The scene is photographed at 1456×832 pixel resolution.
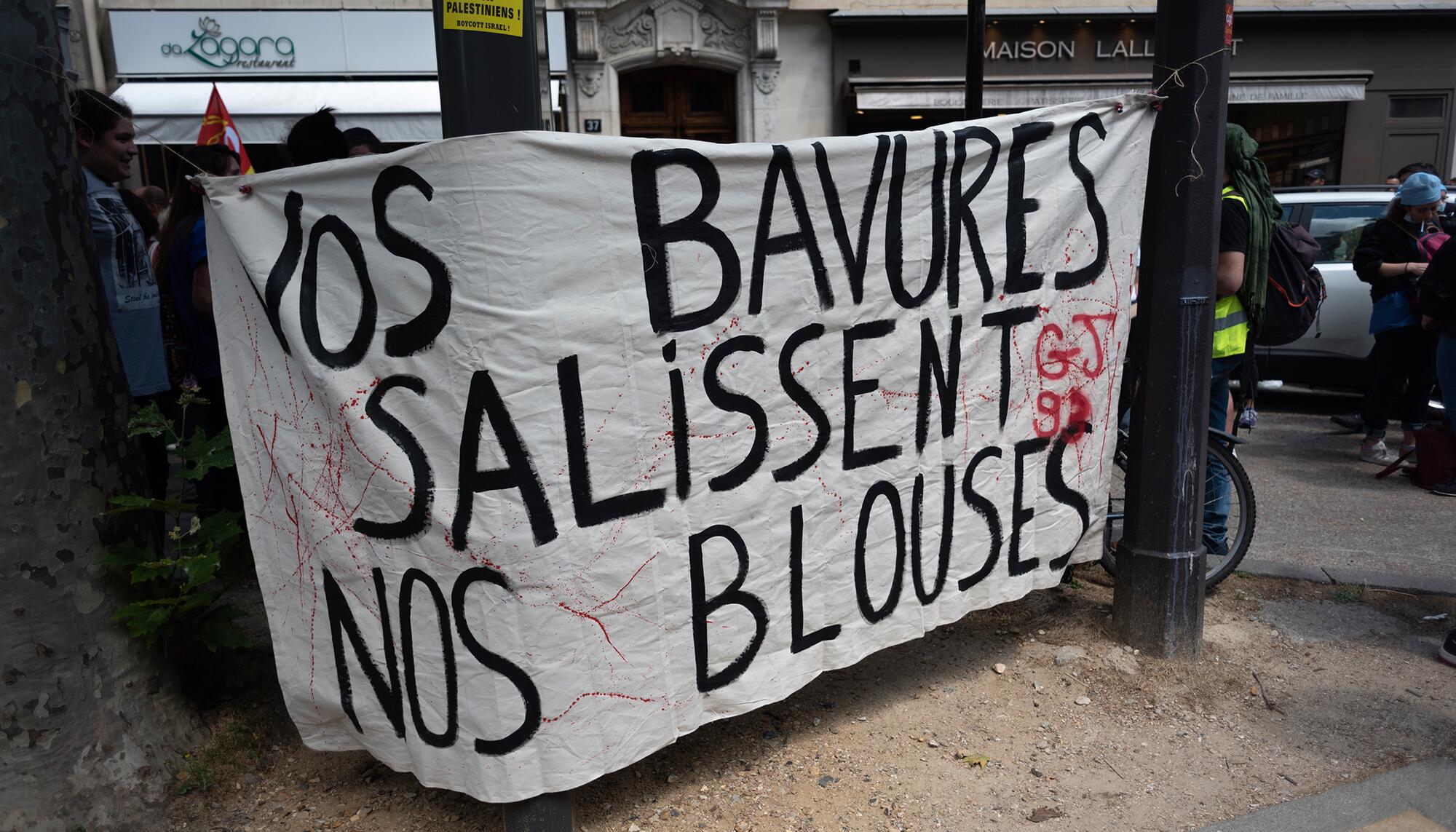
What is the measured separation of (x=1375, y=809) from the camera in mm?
2719

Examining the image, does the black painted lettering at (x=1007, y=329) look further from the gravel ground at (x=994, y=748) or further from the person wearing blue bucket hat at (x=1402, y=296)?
the person wearing blue bucket hat at (x=1402, y=296)

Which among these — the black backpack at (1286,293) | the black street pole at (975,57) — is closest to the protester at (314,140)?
the black street pole at (975,57)

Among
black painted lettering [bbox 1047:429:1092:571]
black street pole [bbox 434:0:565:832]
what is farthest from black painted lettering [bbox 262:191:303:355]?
black painted lettering [bbox 1047:429:1092:571]

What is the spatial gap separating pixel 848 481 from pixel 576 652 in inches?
36.4

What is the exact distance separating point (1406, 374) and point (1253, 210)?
3.31m

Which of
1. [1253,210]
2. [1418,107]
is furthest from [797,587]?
[1418,107]

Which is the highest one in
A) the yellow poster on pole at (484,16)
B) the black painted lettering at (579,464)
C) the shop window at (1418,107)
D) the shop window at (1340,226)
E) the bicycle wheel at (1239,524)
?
the shop window at (1418,107)

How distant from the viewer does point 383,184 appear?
87.9 inches

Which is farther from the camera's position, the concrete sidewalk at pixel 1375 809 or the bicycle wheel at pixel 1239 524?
the bicycle wheel at pixel 1239 524

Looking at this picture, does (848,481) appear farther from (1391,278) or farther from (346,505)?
(1391,278)

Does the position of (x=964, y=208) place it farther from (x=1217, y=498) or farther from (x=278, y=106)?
(x=278, y=106)

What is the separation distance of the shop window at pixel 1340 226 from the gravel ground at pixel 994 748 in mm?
5103

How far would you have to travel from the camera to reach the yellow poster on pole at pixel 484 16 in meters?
2.25

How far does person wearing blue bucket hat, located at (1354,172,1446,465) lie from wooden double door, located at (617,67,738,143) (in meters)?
9.46
